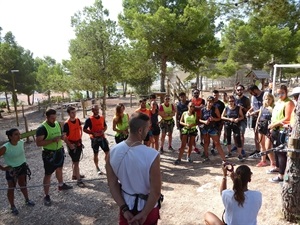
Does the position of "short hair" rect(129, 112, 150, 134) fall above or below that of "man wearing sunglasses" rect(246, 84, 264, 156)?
above

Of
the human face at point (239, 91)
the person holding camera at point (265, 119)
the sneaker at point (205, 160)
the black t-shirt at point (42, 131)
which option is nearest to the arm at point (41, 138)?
the black t-shirt at point (42, 131)

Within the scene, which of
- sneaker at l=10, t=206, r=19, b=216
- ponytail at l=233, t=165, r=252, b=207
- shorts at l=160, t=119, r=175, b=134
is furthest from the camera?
shorts at l=160, t=119, r=175, b=134

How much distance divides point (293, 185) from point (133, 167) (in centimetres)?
251

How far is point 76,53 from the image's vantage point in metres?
14.6

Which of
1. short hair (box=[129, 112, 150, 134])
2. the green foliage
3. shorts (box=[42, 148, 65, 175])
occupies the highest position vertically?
→ the green foliage

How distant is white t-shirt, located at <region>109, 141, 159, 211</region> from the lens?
203cm

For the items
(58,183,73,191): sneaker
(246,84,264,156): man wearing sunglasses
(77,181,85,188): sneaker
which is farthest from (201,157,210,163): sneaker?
(58,183,73,191): sneaker

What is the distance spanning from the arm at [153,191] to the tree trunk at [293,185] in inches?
90.2

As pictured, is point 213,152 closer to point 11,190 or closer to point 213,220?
point 213,220

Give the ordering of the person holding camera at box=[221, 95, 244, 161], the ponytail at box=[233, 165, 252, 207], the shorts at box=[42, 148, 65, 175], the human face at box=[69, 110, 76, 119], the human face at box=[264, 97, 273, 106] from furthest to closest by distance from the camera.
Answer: the person holding camera at box=[221, 95, 244, 161] < the human face at box=[264, 97, 273, 106] < the human face at box=[69, 110, 76, 119] < the shorts at box=[42, 148, 65, 175] < the ponytail at box=[233, 165, 252, 207]

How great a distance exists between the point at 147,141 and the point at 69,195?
2130mm

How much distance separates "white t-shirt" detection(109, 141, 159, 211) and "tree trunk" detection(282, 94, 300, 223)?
2.32m

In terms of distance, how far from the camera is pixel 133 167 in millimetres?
2055

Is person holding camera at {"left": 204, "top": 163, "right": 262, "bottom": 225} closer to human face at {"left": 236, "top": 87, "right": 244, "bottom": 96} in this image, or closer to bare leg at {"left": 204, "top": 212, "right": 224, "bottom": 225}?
bare leg at {"left": 204, "top": 212, "right": 224, "bottom": 225}
